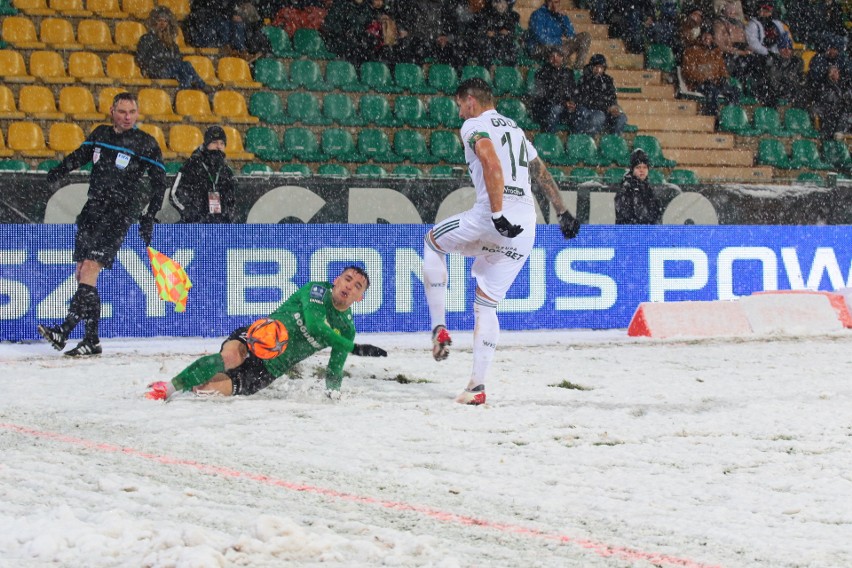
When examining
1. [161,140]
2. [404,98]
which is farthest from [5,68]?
[404,98]

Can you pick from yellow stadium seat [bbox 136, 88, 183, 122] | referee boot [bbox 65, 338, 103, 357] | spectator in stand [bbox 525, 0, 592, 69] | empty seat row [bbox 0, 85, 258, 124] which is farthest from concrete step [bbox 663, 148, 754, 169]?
referee boot [bbox 65, 338, 103, 357]

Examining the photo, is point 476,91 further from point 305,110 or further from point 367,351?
point 305,110

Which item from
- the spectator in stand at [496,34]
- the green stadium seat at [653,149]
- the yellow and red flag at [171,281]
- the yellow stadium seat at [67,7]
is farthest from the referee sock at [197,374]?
the green stadium seat at [653,149]

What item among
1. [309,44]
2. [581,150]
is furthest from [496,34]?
[309,44]

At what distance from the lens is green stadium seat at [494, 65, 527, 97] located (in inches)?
689

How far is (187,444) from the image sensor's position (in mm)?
5867

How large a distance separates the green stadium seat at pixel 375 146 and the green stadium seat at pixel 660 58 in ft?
19.7

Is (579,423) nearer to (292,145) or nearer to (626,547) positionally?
(626,547)

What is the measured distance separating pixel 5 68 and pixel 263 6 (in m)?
4.20

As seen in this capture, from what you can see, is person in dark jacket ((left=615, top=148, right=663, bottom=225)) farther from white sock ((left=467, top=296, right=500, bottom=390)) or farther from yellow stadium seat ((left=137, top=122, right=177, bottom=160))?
white sock ((left=467, top=296, right=500, bottom=390))

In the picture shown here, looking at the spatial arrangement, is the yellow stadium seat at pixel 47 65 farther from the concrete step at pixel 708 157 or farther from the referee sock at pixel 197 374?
the referee sock at pixel 197 374

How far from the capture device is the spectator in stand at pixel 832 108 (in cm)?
1953

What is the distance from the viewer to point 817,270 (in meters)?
14.0

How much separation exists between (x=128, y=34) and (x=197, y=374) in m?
10.5
